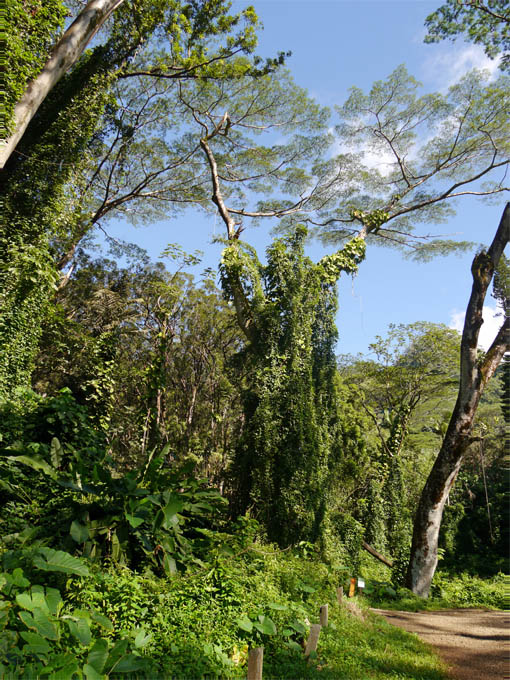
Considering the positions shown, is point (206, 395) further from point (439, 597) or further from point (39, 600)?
point (39, 600)

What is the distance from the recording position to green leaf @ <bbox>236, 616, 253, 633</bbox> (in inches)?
136

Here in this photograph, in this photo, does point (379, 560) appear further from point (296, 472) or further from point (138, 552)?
point (138, 552)

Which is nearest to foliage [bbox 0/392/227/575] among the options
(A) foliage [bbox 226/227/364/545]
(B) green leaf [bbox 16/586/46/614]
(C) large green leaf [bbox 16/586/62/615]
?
(C) large green leaf [bbox 16/586/62/615]

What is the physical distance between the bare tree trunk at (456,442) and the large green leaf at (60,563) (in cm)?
856

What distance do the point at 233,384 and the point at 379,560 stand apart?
8.01 m

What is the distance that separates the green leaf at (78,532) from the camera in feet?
11.5

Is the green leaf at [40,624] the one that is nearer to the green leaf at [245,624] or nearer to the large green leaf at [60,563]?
the large green leaf at [60,563]

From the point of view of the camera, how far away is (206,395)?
1491 centimetres

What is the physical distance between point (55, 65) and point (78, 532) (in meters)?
7.43

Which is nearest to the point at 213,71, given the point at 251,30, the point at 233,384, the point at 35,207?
the point at 251,30

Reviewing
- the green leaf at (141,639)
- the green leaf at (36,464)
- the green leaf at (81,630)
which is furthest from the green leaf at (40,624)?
the green leaf at (36,464)

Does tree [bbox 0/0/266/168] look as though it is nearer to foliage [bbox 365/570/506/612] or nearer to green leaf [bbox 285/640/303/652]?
green leaf [bbox 285/640/303/652]

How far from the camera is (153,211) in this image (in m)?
15.6

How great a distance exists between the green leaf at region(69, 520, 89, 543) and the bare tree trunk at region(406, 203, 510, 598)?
8.14 metres
